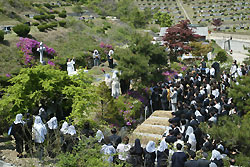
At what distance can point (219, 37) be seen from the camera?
187 ft

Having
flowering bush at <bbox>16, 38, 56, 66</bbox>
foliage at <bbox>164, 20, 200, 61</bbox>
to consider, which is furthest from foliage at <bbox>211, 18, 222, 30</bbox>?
flowering bush at <bbox>16, 38, 56, 66</bbox>

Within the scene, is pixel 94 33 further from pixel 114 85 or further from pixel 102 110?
pixel 102 110

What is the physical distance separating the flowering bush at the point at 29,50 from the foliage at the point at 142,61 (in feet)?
30.3

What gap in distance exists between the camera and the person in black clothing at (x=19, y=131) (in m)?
9.26

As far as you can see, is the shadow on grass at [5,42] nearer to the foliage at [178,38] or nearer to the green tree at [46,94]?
the foliage at [178,38]

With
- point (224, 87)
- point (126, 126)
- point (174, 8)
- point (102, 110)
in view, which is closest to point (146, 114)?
point (126, 126)

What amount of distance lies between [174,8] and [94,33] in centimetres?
6321

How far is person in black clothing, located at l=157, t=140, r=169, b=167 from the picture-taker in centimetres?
840

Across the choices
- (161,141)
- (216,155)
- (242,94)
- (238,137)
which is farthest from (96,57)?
(238,137)

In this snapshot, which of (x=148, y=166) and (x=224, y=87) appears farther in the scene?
(x=224, y=87)

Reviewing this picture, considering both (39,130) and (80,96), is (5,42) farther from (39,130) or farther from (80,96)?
(39,130)

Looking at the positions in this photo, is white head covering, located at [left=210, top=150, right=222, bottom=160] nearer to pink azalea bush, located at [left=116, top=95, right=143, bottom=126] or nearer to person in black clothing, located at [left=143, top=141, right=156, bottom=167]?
person in black clothing, located at [left=143, top=141, right=156, bottom=167]

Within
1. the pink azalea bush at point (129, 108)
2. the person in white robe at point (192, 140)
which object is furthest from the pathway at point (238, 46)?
the person in white robe at point (192, 140)

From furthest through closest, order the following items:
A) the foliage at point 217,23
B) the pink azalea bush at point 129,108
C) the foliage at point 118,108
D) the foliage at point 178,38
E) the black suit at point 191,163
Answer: the foliage at point 217,23 < the foliage at point 178,38 < the pink azalea bush at point 129,108 < the foliage at point 118,108 < the black suit at point 191,163
